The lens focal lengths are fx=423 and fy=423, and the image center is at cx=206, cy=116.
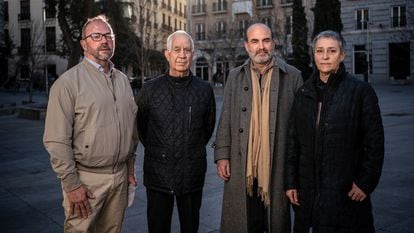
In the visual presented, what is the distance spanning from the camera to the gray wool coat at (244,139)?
11.4ft

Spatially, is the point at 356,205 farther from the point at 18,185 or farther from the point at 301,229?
the point at 18,185

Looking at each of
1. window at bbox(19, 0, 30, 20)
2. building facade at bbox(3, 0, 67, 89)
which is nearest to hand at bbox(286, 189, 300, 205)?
building facade at bbox(3, 0, 67, 89)

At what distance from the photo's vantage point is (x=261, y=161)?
3482mm

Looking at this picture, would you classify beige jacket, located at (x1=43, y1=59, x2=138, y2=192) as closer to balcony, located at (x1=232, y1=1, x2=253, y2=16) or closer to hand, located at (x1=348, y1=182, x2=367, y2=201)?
hand, located at (x1=348, y1=182, x2=367, y2=201)

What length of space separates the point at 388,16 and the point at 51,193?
A: 38962 millimetres

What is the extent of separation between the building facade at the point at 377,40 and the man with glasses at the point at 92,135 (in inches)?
1485

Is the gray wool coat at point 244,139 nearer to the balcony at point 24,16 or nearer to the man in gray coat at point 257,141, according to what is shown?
the man in gray coat at point 257,141

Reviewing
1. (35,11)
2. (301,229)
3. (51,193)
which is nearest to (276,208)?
(301,229)

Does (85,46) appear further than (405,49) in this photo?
No

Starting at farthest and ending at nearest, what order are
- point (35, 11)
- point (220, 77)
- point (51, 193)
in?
1. point (35, 11)
2. point (220, 77)
3. point (51, 193)

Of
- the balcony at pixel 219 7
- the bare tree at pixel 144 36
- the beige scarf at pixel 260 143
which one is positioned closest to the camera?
the beige scarf at pixel 260 143

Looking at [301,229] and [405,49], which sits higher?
[405,49]

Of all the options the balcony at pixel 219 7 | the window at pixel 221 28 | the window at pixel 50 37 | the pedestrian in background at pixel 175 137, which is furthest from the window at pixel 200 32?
the pedestrian in background at pixel 175 137

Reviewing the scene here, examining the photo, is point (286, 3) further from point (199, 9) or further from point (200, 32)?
point (200, 32)
